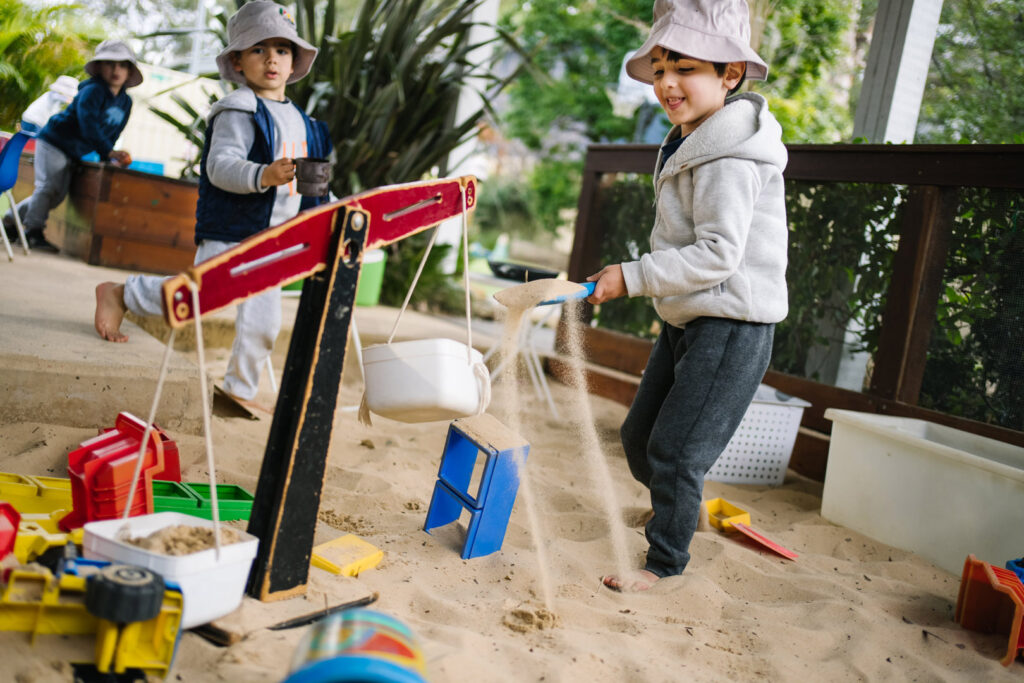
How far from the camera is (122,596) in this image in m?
1.19

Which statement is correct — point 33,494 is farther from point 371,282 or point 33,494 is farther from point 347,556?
point 371,282

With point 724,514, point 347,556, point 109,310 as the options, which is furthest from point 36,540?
point 724,514

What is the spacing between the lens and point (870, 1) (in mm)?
6570

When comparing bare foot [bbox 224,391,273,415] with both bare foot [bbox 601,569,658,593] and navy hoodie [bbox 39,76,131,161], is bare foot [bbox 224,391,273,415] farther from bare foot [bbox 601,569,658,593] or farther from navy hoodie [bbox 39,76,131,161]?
navy hoodie [bbox 39,76,131,161]

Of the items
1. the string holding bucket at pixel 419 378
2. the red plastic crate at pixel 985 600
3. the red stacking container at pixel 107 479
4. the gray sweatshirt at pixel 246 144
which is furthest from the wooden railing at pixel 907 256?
the red stacking container at pixel 107 479

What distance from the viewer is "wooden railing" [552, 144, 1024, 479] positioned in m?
3.13

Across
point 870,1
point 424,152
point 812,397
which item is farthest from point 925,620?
point 870,1

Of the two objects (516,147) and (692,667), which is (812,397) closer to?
(692,667)

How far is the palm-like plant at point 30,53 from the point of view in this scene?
541 centimetres

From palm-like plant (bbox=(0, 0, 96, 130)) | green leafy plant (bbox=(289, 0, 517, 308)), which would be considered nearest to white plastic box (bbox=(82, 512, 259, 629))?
green leafy plant (bbox=(289, 0, 517, 308))

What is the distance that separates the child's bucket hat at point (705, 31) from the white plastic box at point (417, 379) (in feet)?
2.88

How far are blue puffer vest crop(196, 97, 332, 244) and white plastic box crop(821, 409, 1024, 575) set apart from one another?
2.01m

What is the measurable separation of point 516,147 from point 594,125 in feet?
13.3

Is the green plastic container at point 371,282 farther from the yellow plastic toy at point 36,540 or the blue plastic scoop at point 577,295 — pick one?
the yellow plastic toy at point 36,540
